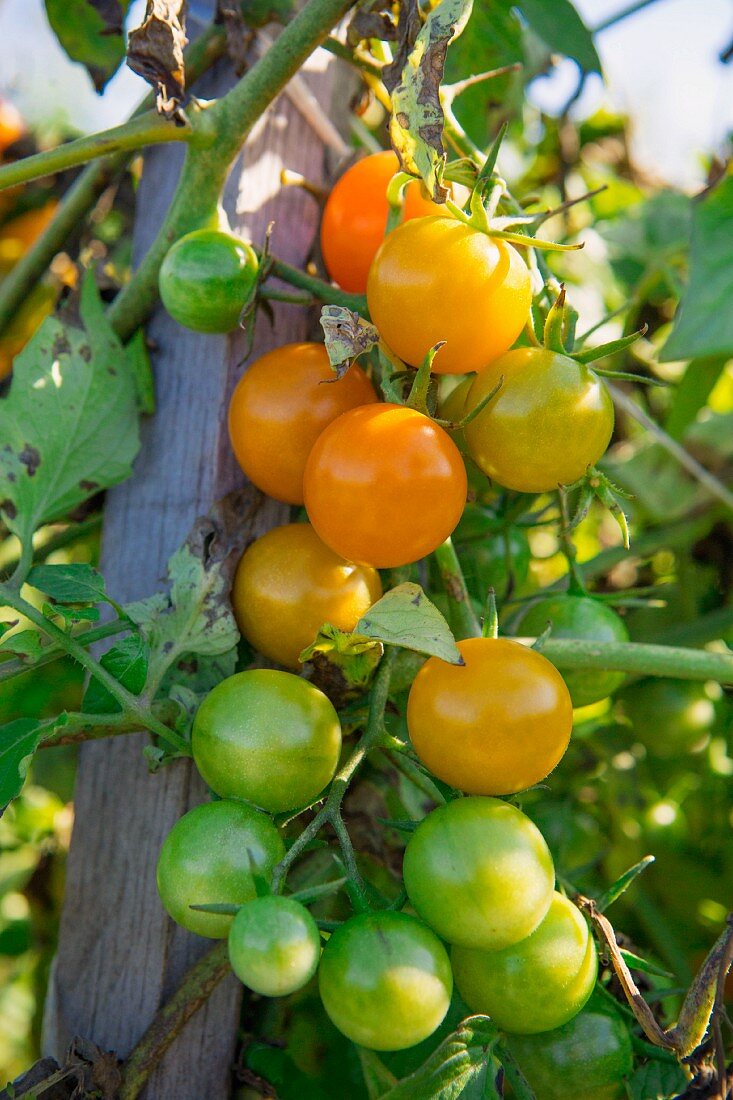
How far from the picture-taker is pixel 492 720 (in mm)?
496

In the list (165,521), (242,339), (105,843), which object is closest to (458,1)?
(242,339)

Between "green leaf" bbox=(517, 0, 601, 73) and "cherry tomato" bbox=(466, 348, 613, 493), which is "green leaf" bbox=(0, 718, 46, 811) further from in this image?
"green leaf" bbox=(517, 0, 601, 73)

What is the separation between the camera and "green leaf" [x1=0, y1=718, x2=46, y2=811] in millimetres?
534

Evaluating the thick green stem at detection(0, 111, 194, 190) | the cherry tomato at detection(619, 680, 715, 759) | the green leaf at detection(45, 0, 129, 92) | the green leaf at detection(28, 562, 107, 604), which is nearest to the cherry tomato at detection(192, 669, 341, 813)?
the green leaf at detection(28, 562, 107, 604)

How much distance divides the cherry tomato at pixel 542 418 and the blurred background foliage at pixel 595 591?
7.3 inches

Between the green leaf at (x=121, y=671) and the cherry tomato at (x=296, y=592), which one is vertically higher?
the green leaf at (x=121, y=671)

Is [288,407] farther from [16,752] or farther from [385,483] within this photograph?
[16,752]

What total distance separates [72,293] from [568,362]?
0.43 m

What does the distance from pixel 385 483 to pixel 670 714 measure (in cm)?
58

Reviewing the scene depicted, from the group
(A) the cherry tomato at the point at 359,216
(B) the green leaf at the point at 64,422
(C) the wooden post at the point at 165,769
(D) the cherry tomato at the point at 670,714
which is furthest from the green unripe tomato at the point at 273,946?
(D) the cherry tomato at the point at 670,714

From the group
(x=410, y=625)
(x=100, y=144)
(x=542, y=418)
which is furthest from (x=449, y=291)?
(x=100, y=144)

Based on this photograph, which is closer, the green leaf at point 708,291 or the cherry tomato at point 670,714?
the green leaf at point 708,291

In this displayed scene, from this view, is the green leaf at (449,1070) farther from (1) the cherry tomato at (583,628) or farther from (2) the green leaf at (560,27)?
(2) the green leaf at (560,27)

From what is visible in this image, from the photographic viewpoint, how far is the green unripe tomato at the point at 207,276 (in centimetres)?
62
